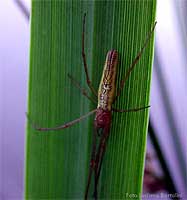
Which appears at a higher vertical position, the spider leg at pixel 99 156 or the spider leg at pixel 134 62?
the spider leg at pixel 134 62

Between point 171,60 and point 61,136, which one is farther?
point 171,60

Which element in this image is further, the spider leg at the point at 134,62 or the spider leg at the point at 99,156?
the spider leg at the point at 99,156

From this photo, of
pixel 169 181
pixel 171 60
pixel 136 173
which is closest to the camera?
pixel 136 173

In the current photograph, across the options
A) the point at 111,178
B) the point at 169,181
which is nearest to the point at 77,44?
the point at 111,178

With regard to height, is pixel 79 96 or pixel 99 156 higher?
pixel 79 96

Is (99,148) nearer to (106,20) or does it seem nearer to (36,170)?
(36,170)

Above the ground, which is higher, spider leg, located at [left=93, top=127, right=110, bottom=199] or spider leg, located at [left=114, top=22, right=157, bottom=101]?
spider leg, located at [left=114, top=22, right=157, bottom=101]

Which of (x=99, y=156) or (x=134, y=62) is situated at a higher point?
(x=134, y=62)

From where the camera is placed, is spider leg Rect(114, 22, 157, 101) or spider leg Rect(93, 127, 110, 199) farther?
spider leg Rect(93, 127, 110, 199)
